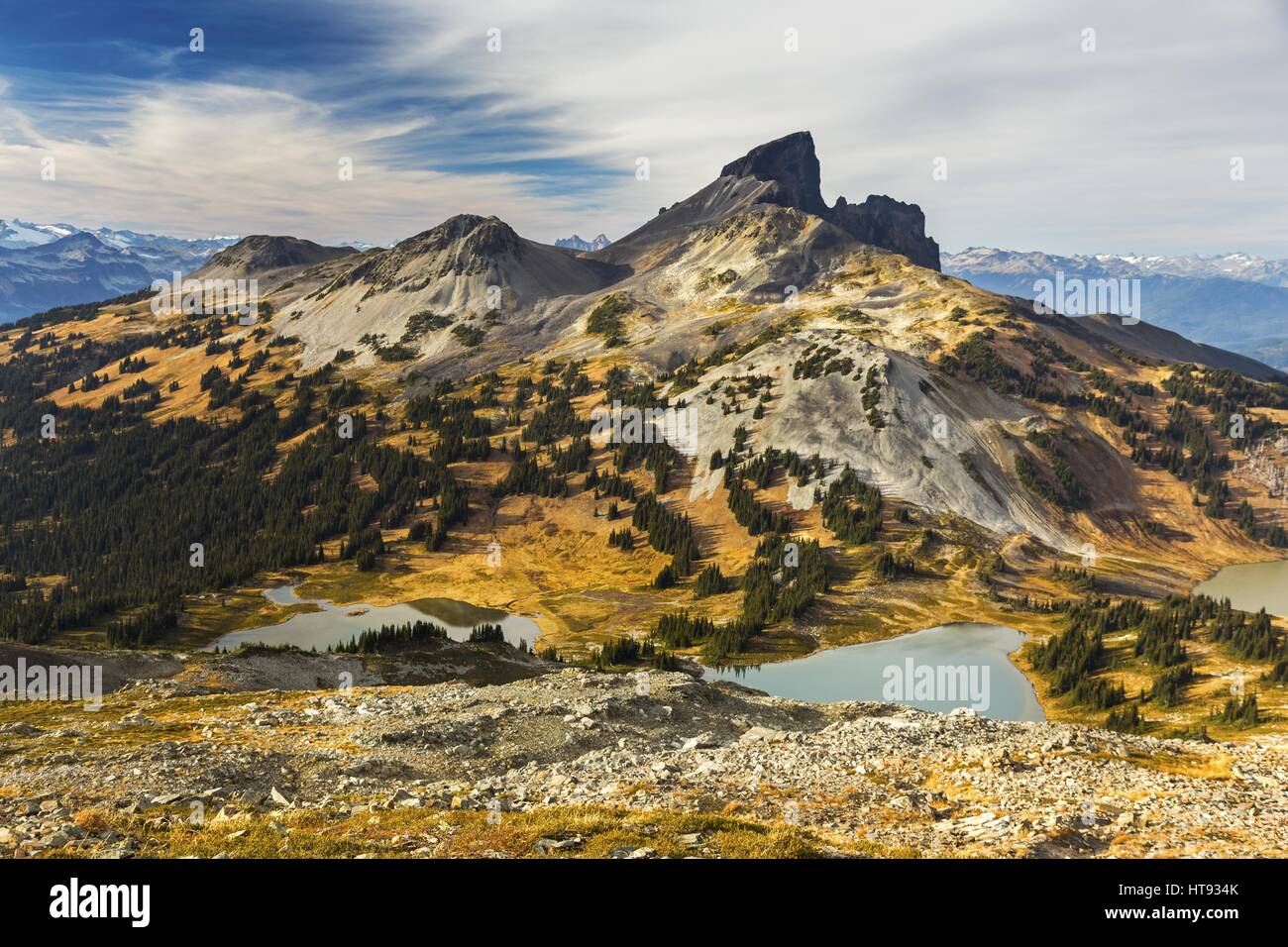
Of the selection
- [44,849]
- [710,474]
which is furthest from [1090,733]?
[710,474]

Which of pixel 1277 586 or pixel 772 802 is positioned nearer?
pixel 772 802

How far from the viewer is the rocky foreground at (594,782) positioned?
917 inches

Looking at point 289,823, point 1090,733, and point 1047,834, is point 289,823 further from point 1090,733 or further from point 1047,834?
point 1090,733

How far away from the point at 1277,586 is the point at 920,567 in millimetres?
80459

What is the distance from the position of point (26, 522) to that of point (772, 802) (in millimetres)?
244657

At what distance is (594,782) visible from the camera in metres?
32.8

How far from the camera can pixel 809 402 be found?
164 metres

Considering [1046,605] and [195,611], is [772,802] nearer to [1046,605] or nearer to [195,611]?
[1046,605]

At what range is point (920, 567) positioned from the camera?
11825 centimetres

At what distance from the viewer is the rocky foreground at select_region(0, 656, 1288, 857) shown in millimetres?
23281
